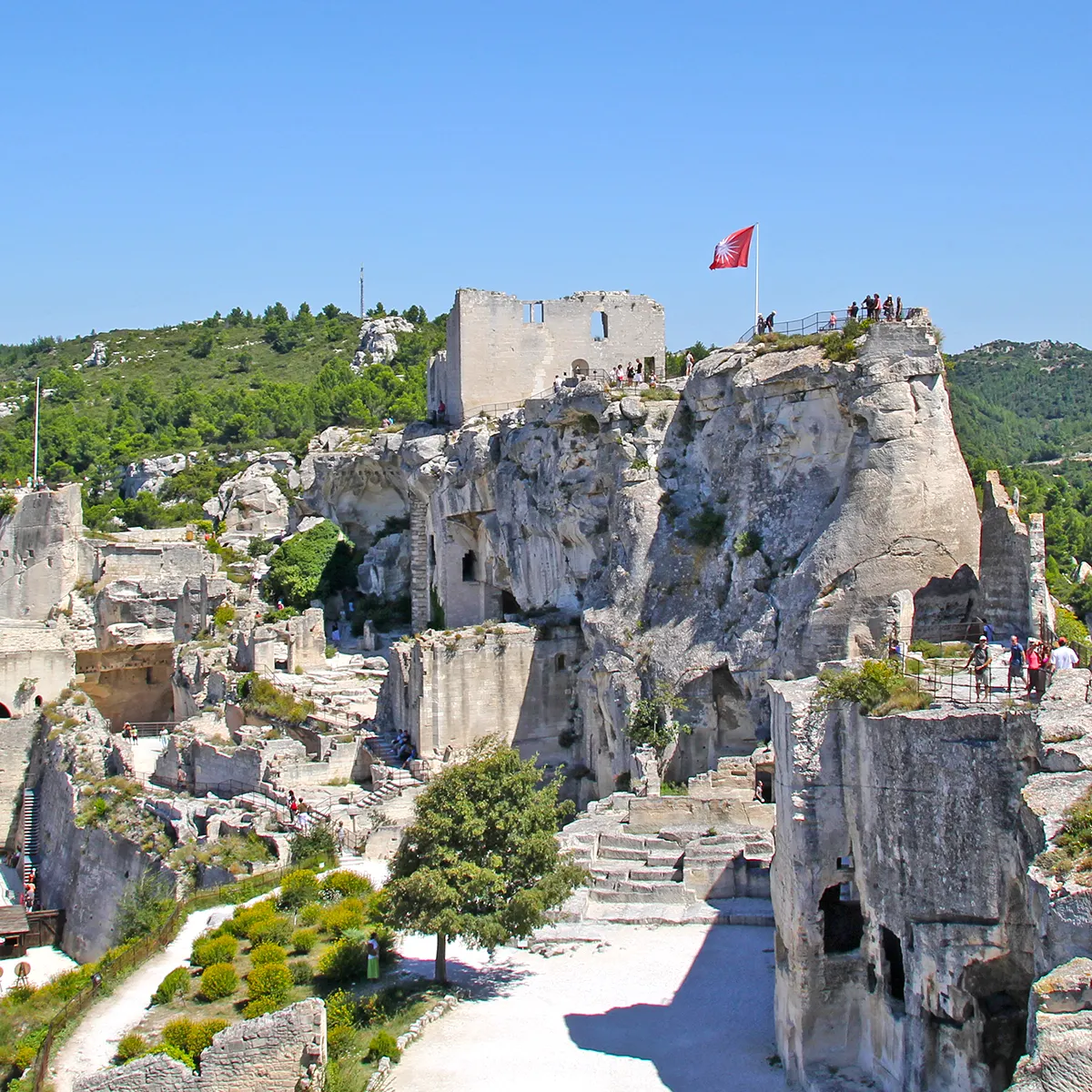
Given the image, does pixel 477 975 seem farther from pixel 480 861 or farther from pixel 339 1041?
pixel 339 1041

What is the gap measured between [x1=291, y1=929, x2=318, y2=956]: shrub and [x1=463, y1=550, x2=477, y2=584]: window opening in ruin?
23.1 metres

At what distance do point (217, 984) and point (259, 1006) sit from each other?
1137 millimetres

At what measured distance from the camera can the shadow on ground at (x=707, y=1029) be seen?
17188 millimetres

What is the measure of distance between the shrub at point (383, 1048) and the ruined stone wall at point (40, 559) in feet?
129

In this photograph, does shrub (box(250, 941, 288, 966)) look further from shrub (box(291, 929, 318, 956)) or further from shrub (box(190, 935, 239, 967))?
shrub (box(190, 935, 239, 967))

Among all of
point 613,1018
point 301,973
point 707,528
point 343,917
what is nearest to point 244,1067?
point 301,973

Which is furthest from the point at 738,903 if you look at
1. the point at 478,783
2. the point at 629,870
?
the point at 478,783

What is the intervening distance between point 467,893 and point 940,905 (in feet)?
25.8

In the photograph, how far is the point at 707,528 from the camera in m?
33.7

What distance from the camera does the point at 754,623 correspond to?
31031 mm

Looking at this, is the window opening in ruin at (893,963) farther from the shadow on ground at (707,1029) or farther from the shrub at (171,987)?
the shrub at (171,987)

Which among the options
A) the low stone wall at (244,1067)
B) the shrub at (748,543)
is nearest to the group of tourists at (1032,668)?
the low stone wall at (244,1067)

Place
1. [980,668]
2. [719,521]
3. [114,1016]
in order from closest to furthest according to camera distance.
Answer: [980,668]
[114,1016]
[719,521]

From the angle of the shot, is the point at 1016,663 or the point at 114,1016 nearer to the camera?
the point at 1016,663
